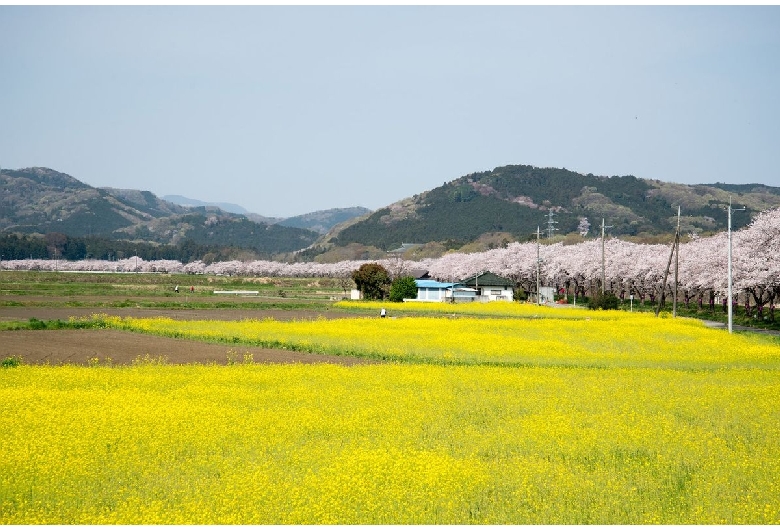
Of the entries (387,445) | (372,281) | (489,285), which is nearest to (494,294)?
(489,285)

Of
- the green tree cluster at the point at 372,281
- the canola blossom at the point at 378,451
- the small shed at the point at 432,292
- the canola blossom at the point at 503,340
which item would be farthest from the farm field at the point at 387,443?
the small shed at the point at 432,292

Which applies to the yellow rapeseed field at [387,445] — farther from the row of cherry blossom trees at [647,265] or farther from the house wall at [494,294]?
the house wall at [494,294]

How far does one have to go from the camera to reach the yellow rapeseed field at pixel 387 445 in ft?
36.1

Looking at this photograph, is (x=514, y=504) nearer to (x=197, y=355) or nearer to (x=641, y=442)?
(x=641, y=442)

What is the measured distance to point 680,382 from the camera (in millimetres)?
24719

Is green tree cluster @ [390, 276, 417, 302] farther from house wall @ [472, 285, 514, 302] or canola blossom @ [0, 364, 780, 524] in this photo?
canola blossom @ [0, 364, 780, 524]

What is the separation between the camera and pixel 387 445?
1462cm

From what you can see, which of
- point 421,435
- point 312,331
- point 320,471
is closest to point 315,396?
point 421,435

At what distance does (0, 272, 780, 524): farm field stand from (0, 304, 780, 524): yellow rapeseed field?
50mm

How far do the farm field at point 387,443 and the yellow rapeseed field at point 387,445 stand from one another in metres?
0.05

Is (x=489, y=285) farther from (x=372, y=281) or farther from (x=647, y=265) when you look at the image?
(x=372, y=281)

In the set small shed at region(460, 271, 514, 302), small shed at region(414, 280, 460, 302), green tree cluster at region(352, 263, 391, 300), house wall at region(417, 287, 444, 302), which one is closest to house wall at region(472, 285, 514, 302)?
small shed at region(460, 271, 514, 302)

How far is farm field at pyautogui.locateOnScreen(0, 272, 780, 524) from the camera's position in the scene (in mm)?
11023

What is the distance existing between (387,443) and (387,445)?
0.16 meters
